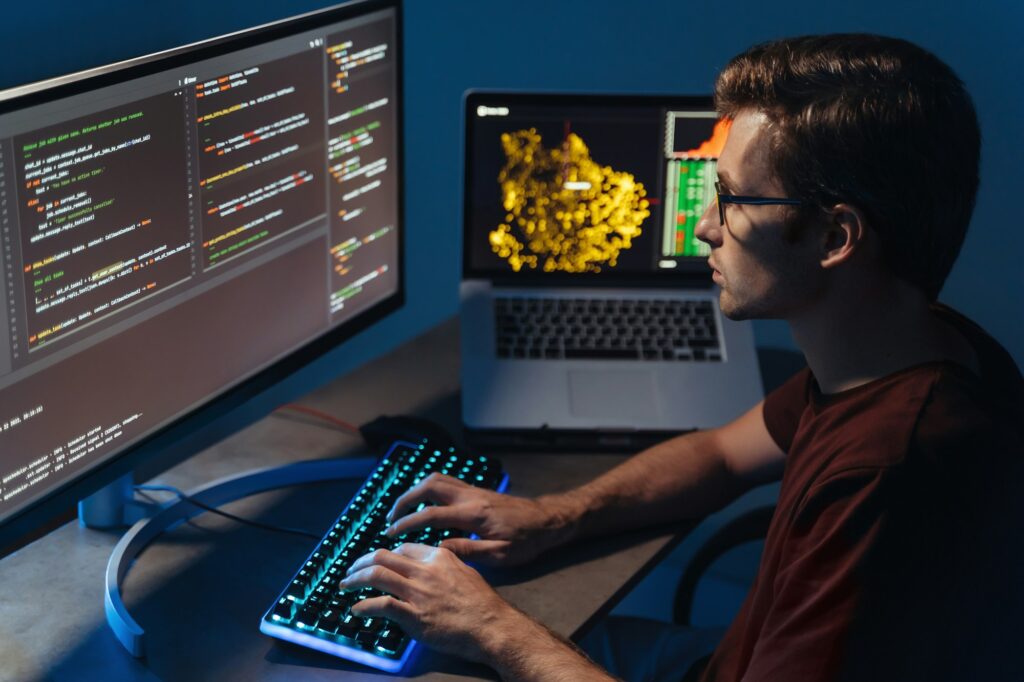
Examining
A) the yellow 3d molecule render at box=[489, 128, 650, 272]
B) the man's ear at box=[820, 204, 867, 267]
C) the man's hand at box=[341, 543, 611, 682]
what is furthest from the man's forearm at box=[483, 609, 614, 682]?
the yellow 3d molecule render at box=[489, 128, 650, 272]

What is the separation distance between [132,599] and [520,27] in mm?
1139

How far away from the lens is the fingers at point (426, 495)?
4.58 feet

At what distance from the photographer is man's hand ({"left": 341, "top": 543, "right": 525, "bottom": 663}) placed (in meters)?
1.21

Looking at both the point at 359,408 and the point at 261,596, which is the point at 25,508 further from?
the point at 359,408

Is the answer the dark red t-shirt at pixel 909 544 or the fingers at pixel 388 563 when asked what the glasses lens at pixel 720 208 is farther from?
the fingers at pixel 388 563

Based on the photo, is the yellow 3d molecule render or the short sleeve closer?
the short sleeve

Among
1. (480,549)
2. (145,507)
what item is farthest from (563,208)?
(145,507)

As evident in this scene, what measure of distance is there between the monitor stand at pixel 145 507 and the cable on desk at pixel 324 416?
104 millimetres

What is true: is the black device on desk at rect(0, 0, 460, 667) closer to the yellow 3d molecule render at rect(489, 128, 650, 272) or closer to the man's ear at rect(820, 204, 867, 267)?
the yellow 3d molecule render at rect(489, 128, 650, 272)

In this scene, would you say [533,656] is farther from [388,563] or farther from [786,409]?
[786,409]

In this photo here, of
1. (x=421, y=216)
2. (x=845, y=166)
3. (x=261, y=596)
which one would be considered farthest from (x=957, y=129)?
(x=421, y=216)

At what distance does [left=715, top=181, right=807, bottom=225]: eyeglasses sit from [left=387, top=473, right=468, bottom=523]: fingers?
1.39 ft

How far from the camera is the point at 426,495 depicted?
1.41 metres

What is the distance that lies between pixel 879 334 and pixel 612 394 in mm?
559
